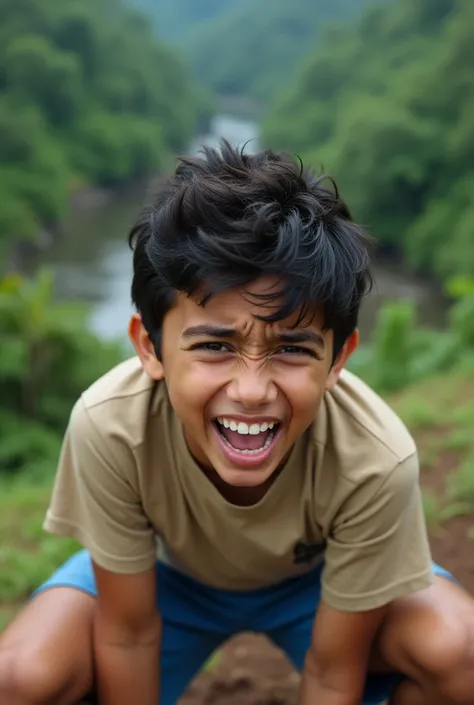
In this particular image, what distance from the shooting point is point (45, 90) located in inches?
1158

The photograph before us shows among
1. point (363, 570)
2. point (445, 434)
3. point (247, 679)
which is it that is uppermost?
point (445, 434)

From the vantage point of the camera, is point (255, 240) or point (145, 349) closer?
point (255, 240)

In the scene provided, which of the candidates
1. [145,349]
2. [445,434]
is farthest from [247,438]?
[445,434]

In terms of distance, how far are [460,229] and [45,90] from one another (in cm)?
1581

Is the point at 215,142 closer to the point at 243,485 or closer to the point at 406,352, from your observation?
the point at 406,352

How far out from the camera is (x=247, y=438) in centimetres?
172

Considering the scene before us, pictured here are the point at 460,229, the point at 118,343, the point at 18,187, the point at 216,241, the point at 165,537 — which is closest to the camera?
the point at 216,241

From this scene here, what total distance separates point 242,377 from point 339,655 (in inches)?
27.4

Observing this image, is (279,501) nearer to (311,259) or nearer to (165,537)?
(165,537)

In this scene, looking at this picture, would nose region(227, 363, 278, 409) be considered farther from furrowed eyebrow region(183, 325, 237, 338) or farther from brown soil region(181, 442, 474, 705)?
brown soil region(181, 442, 474, 705)

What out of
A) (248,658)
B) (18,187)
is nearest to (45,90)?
(18,187)

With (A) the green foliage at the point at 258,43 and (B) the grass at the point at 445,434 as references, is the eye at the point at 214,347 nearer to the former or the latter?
(B) the grass at the point at 445,434

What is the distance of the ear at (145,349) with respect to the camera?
73.5 inches

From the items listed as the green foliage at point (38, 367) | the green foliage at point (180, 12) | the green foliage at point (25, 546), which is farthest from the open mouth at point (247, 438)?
the green foliage at point (180, 12)
